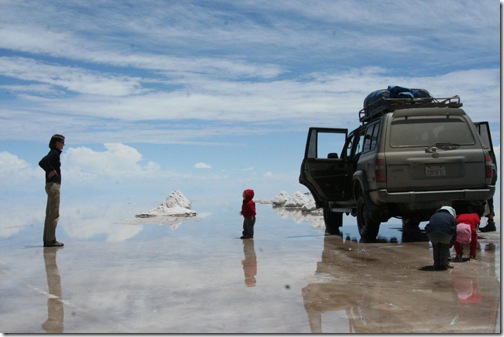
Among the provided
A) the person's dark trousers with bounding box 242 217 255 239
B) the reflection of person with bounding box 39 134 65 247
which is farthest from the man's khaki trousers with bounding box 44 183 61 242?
the person's dark trousers with bounding box 242 217 255 239

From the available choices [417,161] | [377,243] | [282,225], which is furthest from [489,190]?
[282,225]

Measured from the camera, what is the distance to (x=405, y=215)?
10773 mm

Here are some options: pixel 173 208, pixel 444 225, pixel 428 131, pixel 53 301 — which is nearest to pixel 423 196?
pixel 428 131

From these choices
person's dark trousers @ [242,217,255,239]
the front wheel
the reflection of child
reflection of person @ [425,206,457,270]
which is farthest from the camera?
person's dark trousers @ [242,217,255,239]

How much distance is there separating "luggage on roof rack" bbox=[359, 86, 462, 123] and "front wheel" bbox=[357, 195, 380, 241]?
1.70m

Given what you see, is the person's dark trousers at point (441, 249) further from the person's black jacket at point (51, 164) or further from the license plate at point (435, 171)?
the person's black jacket at point (51, 164)

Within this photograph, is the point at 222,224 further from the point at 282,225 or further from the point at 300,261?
the point at 300,261

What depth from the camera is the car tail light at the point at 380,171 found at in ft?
32.6

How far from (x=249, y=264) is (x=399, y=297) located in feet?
8.95

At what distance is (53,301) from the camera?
5.81 metres

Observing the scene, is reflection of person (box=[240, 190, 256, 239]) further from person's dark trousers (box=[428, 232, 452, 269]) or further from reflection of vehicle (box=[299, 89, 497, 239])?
person's dark trousers (box=[428, 232, 452, 269])

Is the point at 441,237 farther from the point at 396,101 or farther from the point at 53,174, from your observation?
the point at 53,174

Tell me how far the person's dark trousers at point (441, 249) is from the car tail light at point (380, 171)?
2526 millimetres

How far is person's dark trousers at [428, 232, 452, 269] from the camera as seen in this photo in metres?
7.44
